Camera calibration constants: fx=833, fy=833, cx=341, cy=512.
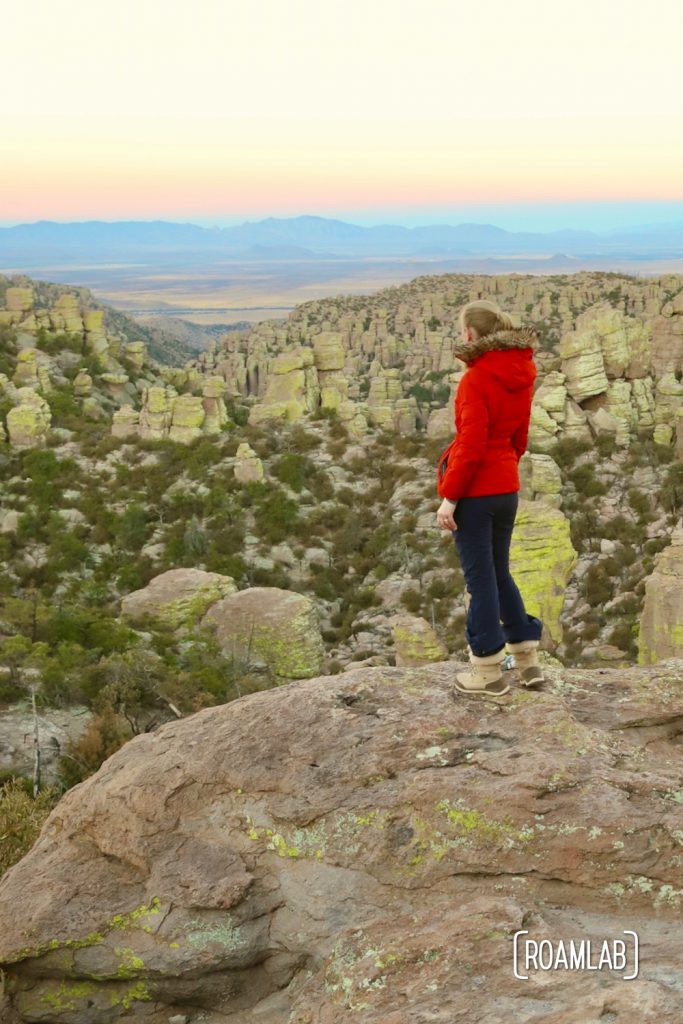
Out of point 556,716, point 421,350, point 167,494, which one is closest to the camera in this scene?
point 556,716

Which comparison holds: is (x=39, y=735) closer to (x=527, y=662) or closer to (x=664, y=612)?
(x=527, y=662)

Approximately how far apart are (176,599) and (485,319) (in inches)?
775

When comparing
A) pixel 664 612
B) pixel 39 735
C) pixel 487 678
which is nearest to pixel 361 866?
pixel 487 678

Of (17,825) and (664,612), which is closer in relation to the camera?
(17,825)

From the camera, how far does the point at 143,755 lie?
5586 mm

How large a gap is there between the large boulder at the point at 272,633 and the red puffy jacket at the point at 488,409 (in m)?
16.7

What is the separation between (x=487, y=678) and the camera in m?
5.46

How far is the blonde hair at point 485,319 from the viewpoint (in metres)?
5.19

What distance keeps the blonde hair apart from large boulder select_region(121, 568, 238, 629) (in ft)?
61.7

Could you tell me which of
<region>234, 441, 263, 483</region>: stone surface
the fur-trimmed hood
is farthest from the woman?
<region>234, 441, 263, 483</region>: stone surface

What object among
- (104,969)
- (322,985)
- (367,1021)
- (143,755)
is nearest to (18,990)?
(104,969)

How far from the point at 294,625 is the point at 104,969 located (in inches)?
683

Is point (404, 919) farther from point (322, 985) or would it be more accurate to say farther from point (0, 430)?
point (0, 430)

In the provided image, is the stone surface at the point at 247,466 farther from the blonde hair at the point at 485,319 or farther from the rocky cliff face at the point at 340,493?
the blonde hair at the point at 485,319
